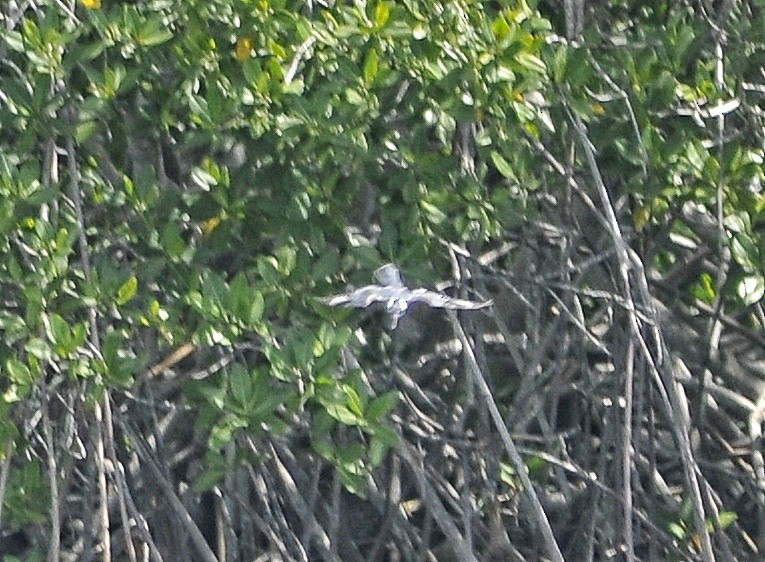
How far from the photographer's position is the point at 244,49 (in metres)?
1.67

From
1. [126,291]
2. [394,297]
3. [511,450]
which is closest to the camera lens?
[394,297]

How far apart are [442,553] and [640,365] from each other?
1.61ft

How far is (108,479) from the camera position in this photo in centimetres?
188

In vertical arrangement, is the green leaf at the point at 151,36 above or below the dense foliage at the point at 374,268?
above

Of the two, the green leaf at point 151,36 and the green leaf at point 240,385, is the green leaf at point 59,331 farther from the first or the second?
the green leaf at point 151,36

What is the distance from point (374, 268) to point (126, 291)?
0.34 m

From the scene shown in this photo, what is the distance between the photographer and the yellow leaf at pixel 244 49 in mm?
1664

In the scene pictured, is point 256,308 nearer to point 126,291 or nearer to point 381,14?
point 126,291

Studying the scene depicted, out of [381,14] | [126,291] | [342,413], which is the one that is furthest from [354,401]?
[381,14]

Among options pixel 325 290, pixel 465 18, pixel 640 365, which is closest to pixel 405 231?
pixel 325 290

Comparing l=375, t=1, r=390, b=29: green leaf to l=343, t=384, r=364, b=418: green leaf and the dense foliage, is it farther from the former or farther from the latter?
l=343, t=384, r=364, b=418: green leaf

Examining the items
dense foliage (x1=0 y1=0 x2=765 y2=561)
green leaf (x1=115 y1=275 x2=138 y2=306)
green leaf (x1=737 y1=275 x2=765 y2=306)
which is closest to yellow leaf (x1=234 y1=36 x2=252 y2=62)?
dense foliage (x1=0 y1=0 x2=765 y2=561)

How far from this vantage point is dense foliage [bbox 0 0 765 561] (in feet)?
5.13

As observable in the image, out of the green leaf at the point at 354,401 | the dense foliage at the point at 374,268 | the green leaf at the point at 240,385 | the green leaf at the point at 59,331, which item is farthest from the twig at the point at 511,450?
the green leaf at the point at 59,331
